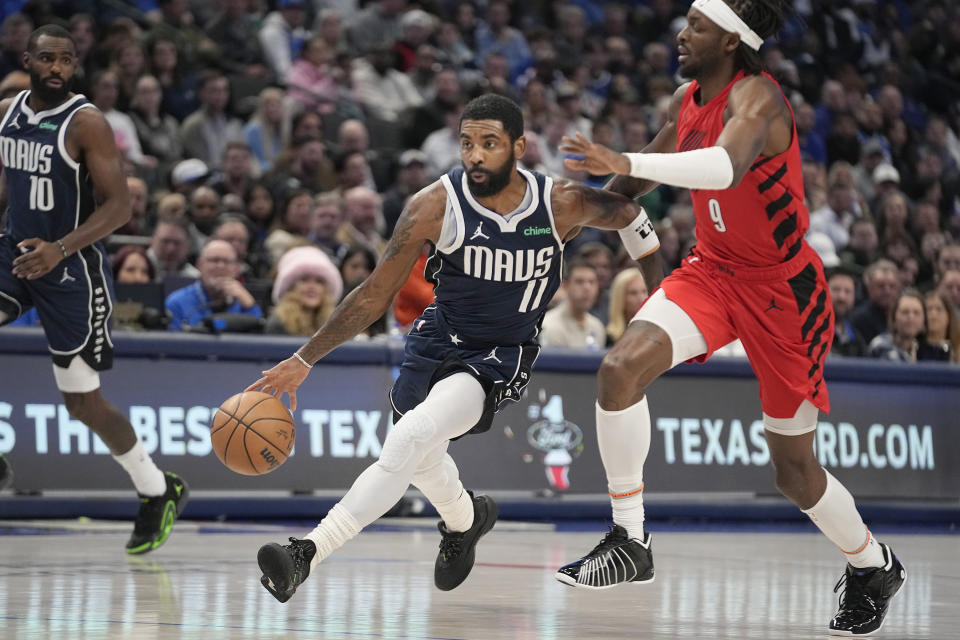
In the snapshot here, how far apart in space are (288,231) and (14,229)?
474 cm

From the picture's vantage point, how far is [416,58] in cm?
1572

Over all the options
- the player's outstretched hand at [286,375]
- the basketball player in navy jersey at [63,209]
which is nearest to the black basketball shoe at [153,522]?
the basketball player in navy jersey at [63,209]

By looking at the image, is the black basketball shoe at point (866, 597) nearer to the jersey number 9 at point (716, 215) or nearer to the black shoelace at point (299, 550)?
the jersey number 9 at point (716, 215)

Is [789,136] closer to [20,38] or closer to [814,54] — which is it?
[20,38]

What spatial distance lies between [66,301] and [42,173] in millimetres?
633

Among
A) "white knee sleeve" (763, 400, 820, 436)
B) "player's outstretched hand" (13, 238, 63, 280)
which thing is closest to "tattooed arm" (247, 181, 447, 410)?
"white knee sleeve" (763, 400, 820, 436)

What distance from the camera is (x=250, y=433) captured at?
5535 millimetres

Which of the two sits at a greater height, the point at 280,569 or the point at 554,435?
the point at 554,435

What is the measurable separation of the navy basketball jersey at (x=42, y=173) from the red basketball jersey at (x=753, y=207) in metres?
3.24

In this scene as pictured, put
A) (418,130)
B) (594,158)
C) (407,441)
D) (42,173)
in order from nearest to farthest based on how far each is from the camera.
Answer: (594,158) → (407,441) → (42,173) → (418,130)

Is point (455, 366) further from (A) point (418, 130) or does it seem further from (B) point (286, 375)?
(A) point (418, 130)

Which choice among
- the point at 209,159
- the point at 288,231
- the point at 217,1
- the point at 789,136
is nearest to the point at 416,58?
the point at 217,1

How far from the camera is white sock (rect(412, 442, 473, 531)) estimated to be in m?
5.69

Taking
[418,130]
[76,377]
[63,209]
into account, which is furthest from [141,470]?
[418,130]
